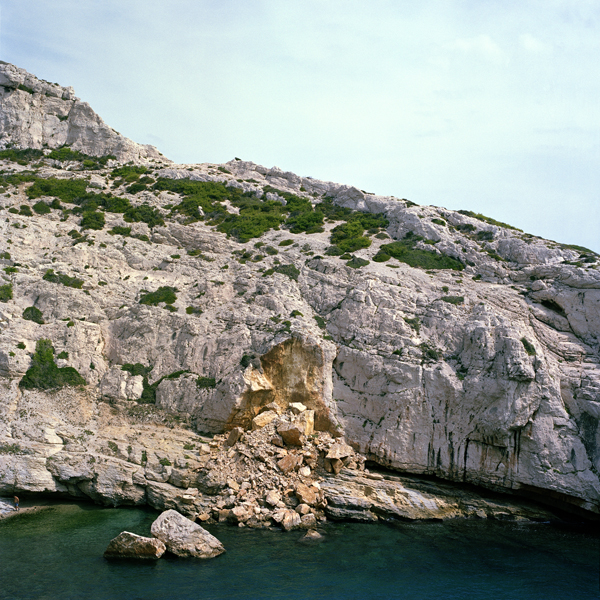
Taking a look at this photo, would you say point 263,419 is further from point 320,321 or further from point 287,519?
point 320,321

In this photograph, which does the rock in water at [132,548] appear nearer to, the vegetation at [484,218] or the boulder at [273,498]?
the boulder at [273,498]

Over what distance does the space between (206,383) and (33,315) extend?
12.8 m

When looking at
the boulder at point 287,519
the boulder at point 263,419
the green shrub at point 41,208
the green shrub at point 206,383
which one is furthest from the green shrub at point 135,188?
the boulder at point 287,519

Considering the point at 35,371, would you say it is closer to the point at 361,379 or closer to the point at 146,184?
the point at 361,379

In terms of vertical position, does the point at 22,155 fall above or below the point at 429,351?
above

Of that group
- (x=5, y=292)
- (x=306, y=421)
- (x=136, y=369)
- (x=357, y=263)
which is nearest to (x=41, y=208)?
(x=5, y=292)

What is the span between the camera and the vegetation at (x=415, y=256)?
3719cm

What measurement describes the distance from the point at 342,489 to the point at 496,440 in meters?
9.41

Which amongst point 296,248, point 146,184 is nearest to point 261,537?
point 296,248

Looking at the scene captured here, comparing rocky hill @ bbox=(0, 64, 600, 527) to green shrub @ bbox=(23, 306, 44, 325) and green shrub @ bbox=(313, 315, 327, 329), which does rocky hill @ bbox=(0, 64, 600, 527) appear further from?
green shrub @ bbox=(313, 315, 327, 329)

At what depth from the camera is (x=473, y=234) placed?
40.9 metres

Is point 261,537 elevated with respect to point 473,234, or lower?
lower

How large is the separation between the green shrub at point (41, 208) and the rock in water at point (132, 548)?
32.4 metres

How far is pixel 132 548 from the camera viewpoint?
1864 centimetres
